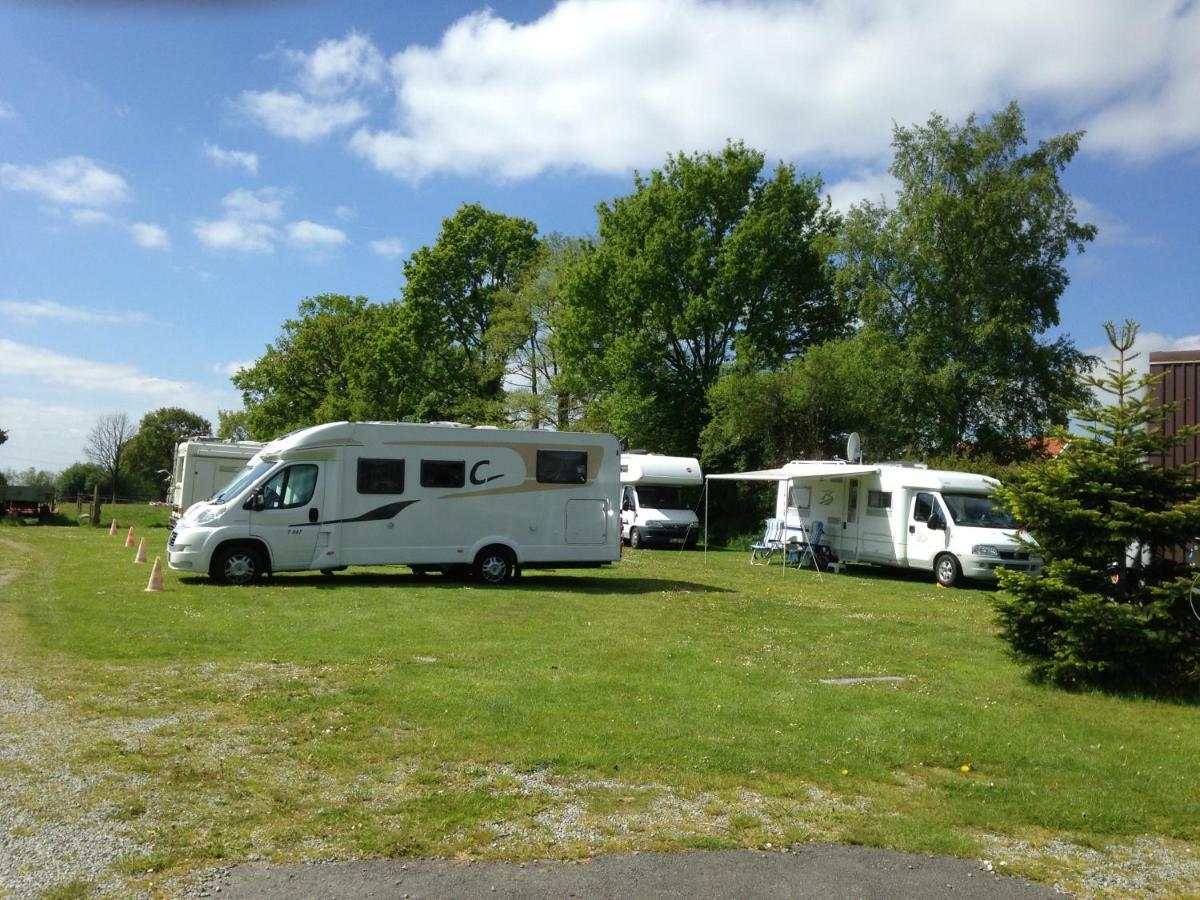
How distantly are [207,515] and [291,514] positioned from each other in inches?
50.0

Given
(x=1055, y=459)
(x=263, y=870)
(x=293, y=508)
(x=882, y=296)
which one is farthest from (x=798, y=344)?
(x=263, y=870)

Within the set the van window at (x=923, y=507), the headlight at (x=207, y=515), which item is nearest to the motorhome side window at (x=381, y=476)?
the headlight at (x=207, y=515)

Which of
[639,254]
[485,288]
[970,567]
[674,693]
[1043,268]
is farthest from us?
[485,288]

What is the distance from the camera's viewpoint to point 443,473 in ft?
56.6

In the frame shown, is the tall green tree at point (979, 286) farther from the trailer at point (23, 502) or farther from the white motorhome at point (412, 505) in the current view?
the trailer at point (23, 502)

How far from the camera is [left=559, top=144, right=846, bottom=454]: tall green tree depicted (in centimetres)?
3541

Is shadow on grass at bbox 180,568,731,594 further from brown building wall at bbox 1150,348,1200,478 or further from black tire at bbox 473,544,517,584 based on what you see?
brown building wall at bbox 1150,348,1200,478

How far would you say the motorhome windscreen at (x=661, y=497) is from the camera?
30.2 m

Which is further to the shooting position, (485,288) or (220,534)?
(485,288)

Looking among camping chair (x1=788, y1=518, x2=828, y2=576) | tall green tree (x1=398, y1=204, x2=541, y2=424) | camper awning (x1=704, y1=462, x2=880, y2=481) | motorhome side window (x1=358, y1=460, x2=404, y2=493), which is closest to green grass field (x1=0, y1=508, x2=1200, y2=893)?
motorhome side window (x1=358, y1=460, x2=404, y2=493)

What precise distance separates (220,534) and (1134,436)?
12.8 metres

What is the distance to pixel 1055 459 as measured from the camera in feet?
31.8

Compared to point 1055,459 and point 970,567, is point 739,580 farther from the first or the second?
point 1055,459

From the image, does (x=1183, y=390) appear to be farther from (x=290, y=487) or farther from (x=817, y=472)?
(x=290, y=487)
